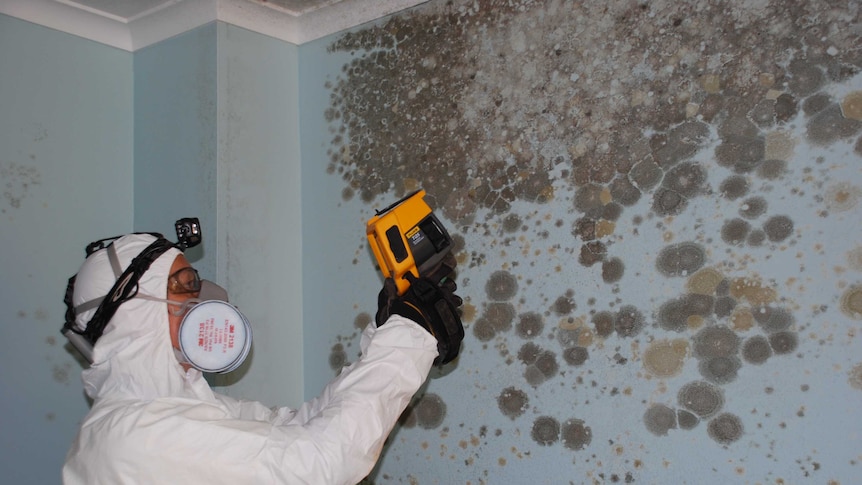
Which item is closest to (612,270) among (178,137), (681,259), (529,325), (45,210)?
(681,259)

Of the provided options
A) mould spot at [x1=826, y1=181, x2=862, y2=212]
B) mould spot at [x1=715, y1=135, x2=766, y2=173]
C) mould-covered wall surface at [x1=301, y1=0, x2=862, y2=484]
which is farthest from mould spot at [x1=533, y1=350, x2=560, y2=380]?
mould spot at [x1=826, y1=181, x2=862, y2=212]

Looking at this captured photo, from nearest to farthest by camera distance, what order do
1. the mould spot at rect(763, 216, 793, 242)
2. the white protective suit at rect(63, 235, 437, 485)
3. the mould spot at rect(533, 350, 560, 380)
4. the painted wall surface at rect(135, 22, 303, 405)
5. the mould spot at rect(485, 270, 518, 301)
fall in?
the white protective suit at rect(63, 235, 437, 485)
the mould spot at rect(763, 216, 793, 242)
the mould spot at rect(533, 350, 560, 380)
the mould spot at rect(485, 270, 518, 301)
the painted wall surface at rect(135, 22, 303, 405)

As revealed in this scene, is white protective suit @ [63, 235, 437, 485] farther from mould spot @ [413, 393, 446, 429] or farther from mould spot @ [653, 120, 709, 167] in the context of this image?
mould spot @ [653, 120, 709, 167]

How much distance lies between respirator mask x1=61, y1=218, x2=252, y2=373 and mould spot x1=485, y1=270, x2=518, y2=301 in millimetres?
775

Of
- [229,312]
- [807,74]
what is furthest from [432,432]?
[807,74]

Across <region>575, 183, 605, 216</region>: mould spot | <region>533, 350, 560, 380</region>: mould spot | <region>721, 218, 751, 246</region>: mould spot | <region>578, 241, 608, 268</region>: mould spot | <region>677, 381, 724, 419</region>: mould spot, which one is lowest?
<region>677, 381, 724, 419</region>: mould spot

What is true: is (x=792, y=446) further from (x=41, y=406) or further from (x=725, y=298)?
(x=41, y=406)

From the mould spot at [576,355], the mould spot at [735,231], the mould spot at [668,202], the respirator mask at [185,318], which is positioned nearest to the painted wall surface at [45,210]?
the respirator mask at [185,318]

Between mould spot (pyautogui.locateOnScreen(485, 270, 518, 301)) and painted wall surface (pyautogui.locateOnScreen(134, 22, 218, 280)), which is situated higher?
painted wall surface (pyautogui.locateOnScreen(134, 22, 218, 280))

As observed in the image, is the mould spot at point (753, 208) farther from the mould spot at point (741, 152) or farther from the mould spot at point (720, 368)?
the mould spot at point (720, 368)

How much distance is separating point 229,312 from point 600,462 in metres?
1.06

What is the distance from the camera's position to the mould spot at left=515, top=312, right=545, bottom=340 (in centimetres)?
226

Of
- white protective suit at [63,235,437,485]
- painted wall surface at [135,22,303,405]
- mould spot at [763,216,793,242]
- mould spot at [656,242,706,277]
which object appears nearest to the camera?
white protective suit at [63,235,437,485]

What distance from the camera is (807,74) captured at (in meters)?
1.87
